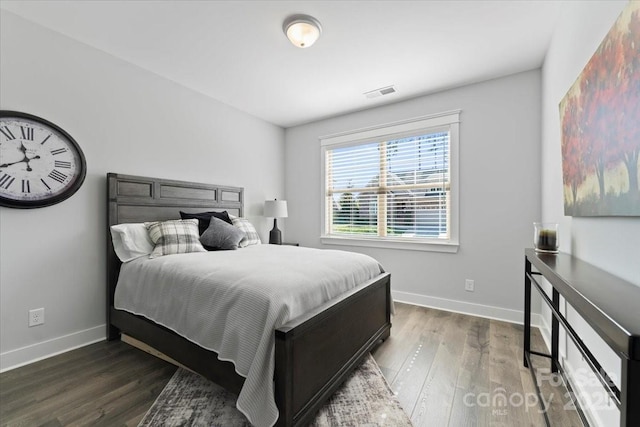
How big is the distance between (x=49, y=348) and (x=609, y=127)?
153 inches

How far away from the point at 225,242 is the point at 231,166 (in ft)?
4.54

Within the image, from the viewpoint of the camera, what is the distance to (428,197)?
344 cm

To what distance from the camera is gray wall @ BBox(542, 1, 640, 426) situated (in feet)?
3.89

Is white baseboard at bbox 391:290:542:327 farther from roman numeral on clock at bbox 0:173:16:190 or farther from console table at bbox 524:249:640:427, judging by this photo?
roman numeral on clock at bbox 0:173:16:190

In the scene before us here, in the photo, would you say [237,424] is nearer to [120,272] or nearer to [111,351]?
[111,351]

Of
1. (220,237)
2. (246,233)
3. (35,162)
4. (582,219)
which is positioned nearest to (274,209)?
(246,233)

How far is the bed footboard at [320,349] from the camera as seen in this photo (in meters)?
1.33

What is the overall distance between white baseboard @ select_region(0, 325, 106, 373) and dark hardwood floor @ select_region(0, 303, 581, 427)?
75 mm

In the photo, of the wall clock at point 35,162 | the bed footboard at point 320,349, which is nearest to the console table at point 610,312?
the bed footboard at point 320,349

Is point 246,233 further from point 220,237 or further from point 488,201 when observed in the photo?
point 488,201

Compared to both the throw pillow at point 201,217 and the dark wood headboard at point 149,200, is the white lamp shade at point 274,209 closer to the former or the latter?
the dark wood headboard at point 149,200

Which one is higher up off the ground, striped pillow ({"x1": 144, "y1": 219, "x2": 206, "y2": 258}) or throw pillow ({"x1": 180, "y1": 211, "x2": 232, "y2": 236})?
throw pillow ({"x1": 180, "y1": 211, "x2": 232, "y2": 236})

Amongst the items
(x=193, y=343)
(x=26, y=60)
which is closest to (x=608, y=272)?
(x=193, y=343)

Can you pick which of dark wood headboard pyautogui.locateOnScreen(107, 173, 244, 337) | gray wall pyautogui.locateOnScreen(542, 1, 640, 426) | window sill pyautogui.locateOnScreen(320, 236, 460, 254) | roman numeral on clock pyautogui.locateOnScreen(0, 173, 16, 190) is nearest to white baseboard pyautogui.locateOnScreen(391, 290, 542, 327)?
gray wall pyautogui.locateOnScreen(542, 1, 640, 426)
